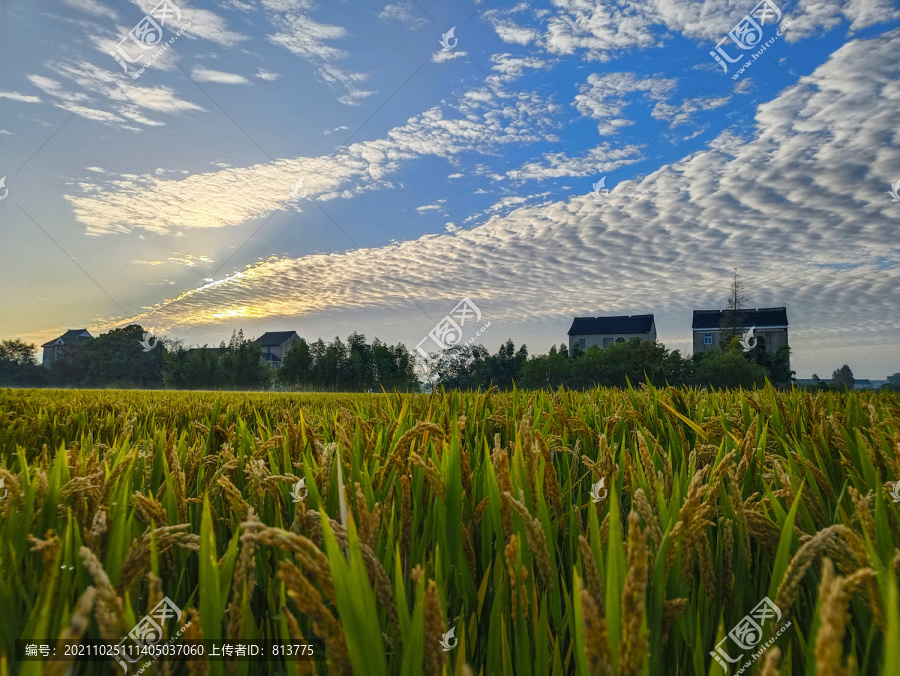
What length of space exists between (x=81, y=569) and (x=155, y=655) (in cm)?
32

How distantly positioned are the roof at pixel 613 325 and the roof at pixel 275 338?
54.9 meters

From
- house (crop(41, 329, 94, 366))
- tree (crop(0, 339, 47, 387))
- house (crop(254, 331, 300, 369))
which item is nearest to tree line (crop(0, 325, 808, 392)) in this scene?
tree (crop(0, 339, 47, 387))

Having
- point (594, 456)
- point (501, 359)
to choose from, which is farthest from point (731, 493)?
point (501, 359)

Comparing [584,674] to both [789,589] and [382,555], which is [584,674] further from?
[382,555]

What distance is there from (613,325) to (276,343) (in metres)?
64.3

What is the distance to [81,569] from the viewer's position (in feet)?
3.47

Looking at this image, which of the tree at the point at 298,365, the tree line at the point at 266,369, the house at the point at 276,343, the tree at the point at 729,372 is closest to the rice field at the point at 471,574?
the tree at the point at 729,372

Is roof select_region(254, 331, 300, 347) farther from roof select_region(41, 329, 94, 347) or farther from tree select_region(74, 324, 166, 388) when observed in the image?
tree select_region(74, 324, 166, 388)

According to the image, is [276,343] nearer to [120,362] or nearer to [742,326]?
[120,362]

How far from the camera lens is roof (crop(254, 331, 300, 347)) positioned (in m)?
105

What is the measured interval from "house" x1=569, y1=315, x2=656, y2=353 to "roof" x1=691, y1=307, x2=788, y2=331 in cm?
692

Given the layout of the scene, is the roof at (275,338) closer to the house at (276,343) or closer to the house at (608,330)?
the house at (276,343)

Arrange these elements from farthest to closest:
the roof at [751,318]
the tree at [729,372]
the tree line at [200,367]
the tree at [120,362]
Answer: the roof at [751,318] → the tree at [120,362] → the tree line at [200,367] → the tree at [729,372]

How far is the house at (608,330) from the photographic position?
80438 mm
